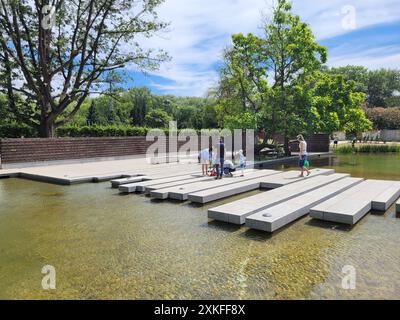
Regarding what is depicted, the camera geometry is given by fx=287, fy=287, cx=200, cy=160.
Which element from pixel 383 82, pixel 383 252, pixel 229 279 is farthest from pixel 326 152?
pixel 383 82

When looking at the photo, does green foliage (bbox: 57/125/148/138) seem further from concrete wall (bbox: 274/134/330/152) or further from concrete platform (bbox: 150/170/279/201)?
concrete wall (bbox: 274/134/330/152)

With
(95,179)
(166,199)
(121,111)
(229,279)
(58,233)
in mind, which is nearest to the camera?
(229,279)

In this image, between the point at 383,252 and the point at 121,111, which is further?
the point at 121,111

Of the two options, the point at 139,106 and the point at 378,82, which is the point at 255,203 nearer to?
the point at 139,106

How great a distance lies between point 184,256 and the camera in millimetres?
4812

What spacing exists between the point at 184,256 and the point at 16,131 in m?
21.0

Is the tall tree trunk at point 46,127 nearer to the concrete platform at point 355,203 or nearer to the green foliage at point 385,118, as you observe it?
the concrete platform at point 355,203

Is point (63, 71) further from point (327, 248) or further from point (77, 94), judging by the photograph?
point (327, 248)

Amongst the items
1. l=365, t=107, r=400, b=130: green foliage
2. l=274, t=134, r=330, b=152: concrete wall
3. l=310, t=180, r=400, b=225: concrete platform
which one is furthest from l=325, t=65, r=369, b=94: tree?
l=310, t=180, r=400, b=225: concrete platform

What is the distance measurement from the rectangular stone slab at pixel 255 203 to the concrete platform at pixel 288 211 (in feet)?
0.79

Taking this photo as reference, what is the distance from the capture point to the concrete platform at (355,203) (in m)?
6.31

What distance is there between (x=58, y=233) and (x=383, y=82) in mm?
76096

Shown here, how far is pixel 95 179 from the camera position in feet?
40.2

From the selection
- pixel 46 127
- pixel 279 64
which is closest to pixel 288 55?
pixel 279 64
